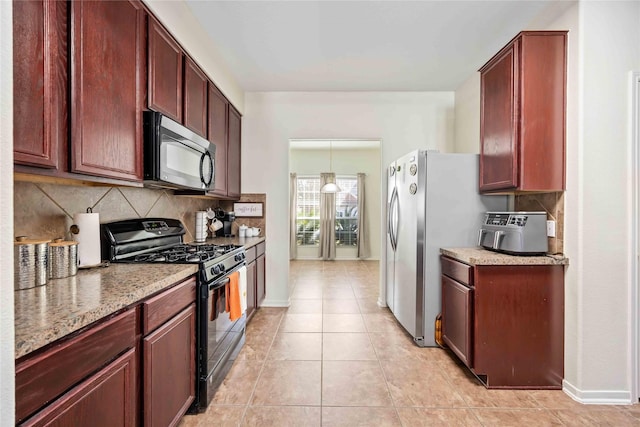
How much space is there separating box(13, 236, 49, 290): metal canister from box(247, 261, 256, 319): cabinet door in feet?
6.23

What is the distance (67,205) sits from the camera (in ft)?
5.48

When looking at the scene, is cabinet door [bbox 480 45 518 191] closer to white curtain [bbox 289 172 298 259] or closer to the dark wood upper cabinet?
the dark wood upper cabinet

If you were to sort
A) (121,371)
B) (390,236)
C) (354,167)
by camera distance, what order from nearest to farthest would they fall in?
(121,371)
(390,236)
(354,167)

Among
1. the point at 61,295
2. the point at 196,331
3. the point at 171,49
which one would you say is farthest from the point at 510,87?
the point at 61,295

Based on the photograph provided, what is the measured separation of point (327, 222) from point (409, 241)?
15.9ft

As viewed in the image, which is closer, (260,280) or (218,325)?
(218,325)

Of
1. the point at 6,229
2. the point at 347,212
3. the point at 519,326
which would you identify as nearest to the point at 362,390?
the point at 519,326

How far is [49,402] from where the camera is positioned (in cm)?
86

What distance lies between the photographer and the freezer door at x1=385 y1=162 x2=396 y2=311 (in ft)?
11.4

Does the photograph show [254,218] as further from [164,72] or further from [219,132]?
[164,72]

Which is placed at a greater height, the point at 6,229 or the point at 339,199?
the point at 339,199

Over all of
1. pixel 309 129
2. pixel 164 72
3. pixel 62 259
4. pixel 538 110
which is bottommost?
pixel 62 259

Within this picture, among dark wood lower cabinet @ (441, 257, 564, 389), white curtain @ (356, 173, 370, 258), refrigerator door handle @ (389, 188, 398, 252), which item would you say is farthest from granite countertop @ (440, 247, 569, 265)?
white curtain @ (356, 173, 370, 258)

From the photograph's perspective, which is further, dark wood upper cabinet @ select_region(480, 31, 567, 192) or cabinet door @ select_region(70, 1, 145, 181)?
dark wood upper cabinet @ select_region(480, 31, 567, 192)
